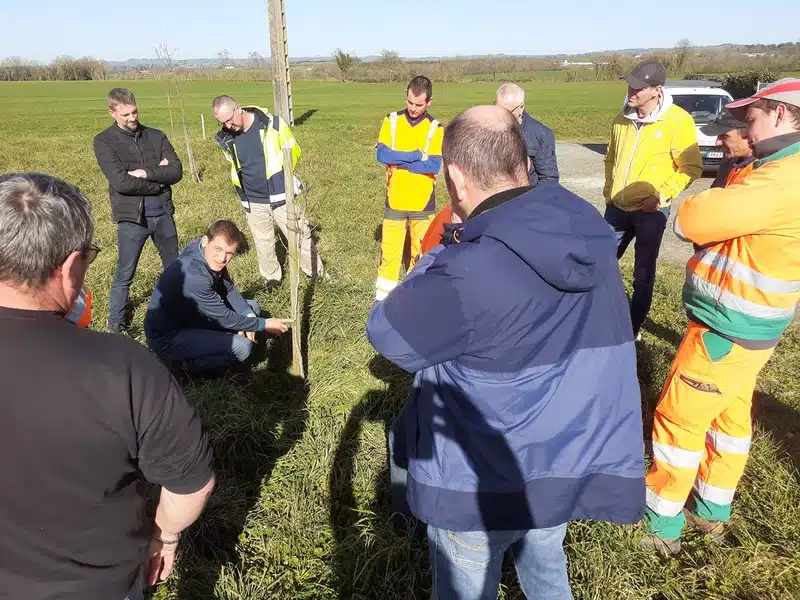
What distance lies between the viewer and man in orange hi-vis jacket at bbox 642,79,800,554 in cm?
216

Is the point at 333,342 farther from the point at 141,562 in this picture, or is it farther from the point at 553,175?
the point at 141,562

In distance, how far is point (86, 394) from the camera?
1.16 m

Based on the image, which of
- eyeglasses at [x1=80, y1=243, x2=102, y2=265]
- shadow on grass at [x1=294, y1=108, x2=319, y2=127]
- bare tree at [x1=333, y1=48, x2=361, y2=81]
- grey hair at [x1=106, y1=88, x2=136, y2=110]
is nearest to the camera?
eyeglasses at [x1=80, y1=243, x2=102, y2=265]

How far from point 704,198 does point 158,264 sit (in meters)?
5.90

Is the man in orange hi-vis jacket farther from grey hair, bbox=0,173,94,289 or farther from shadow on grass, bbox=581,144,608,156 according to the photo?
shadow on grass, bbox=581,144,608,156

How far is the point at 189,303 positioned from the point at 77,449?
2.98 metres

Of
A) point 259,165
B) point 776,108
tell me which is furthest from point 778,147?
point 259,165

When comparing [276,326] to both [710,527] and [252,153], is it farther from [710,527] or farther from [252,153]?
[710,527]

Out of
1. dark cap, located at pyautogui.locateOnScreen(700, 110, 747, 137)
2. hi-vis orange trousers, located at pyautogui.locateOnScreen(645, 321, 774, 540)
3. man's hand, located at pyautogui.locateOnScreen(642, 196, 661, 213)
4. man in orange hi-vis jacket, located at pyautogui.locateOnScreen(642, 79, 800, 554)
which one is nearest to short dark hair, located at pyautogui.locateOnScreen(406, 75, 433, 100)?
man's hand, located at pyautogui.locateOnScreen(642, 196, 661, 213)

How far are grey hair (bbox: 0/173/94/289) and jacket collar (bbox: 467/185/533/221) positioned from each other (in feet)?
3.32

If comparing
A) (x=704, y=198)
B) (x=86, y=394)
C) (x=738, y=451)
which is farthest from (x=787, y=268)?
(x=86, y=394)

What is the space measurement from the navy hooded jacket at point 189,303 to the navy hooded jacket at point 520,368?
260 cm

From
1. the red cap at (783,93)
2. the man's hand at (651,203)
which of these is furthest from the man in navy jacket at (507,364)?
the man's hand at (651,203)

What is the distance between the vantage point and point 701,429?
2539 mm
